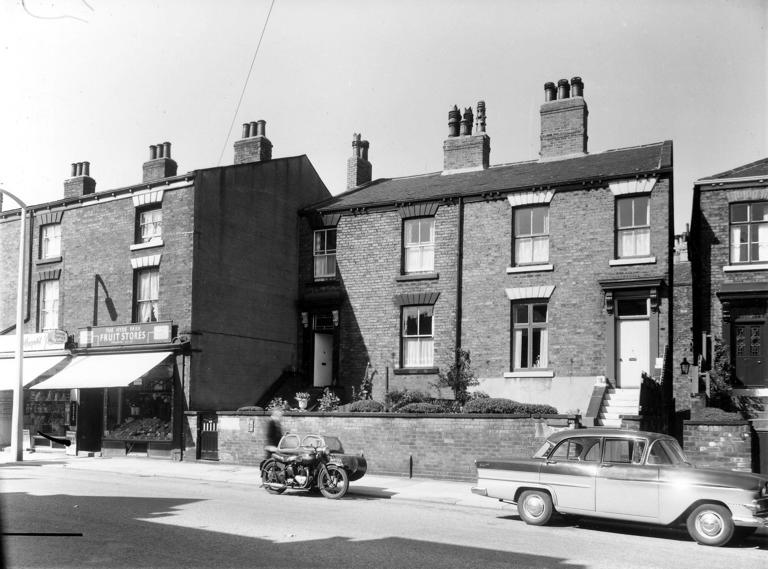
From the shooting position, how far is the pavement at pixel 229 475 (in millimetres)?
15727

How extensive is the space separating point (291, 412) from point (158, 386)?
20.3ft

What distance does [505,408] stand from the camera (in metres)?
19.2

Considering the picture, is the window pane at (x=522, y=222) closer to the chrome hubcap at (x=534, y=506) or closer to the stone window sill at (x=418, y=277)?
the stone window sill at (x=418, y=277)

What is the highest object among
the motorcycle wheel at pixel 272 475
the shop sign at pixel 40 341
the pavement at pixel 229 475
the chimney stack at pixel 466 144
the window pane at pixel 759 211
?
the chimney stack at pixel 466 144

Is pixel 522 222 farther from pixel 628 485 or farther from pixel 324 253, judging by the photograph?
pixel 628 485

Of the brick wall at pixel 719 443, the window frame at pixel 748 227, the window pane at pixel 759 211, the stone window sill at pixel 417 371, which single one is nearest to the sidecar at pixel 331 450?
the brick wall at pixel 719 443

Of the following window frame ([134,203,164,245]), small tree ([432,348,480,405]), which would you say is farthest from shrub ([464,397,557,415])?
window frame ([134,203,164,245])

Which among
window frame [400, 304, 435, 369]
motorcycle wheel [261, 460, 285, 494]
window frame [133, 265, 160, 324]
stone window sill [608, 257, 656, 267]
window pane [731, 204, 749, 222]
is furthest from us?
window frame [133, 265, 160, 324]

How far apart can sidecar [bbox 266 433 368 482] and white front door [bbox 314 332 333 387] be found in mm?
11411

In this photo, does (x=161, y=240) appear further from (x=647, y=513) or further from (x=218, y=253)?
(x=647, y=513)

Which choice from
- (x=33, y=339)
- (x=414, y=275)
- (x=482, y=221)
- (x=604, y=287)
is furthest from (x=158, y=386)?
(x=604, y=287)

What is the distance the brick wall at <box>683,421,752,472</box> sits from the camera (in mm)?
17797

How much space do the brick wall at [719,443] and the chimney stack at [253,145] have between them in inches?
696

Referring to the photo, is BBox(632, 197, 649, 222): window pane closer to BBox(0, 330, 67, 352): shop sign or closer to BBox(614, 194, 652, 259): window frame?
BBox(614, 194, 652, 259): window frame
